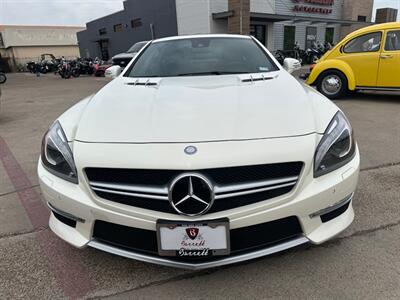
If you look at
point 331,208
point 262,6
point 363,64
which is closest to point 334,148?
point 331,208

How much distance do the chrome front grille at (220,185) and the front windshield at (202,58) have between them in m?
1.49

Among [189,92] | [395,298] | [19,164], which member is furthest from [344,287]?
[19,164]

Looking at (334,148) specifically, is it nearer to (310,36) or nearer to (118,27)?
(310,36)

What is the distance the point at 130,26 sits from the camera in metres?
26.0

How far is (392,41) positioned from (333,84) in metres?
1.37

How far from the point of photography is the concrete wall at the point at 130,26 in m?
21.4

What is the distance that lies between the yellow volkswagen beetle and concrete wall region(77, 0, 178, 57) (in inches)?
578

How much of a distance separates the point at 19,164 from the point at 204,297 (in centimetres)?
333

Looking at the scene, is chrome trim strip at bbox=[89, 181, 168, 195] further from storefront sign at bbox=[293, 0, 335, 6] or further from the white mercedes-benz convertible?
storefront sign at bbox=[293, 0, 335, 6]

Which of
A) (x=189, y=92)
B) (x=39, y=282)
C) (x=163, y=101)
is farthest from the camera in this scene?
(x=189, y=92)

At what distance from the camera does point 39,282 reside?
210 centimetres

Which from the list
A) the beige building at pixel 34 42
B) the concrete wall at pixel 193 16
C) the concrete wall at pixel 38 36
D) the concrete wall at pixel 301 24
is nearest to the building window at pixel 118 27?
the concrete wall at pixel 193 16

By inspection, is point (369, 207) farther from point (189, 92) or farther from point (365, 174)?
point (189, 92)

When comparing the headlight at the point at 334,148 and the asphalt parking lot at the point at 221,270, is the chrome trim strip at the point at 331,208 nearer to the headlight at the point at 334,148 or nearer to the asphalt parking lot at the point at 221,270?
the headlight at the point at 334,148
